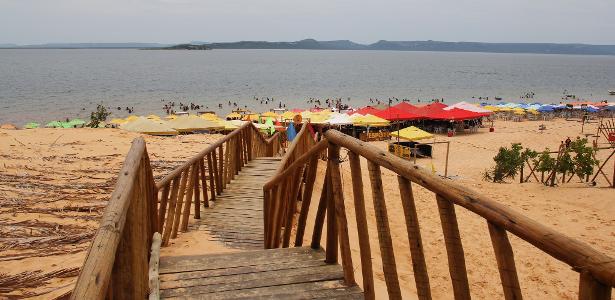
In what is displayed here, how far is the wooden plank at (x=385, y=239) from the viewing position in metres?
2.53

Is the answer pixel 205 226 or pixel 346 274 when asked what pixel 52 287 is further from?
pixel 346 274

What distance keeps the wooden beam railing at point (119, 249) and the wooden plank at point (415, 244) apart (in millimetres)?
1256

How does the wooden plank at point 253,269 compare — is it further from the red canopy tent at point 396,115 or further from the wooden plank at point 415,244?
the red canopy tent at point 396,115

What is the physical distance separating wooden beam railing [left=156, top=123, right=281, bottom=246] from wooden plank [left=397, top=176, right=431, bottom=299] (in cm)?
268

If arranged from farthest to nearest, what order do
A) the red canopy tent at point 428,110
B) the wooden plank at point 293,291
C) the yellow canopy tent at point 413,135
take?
the red canopy tent at point 428,110 → the yellow canopy tent at point 413,135 → the wooden plank at point 293,291

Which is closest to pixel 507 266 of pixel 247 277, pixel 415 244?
pixel 415 244

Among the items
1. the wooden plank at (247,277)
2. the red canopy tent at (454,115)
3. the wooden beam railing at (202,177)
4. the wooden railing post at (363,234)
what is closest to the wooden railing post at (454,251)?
the wooden railing post at (363,234)

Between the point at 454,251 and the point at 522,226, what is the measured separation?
463 mm

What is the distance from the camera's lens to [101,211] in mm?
7254

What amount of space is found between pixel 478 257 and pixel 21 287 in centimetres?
595

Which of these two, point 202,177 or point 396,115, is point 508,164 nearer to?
point 202,177

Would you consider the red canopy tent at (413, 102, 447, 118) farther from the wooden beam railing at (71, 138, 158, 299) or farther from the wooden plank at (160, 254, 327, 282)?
the wooden beam railing at (71, 138, 158, 299)

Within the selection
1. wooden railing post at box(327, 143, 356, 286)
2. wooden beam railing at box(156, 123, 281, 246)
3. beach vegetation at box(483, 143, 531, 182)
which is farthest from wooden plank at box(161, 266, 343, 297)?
beach vegetation at box(483, 143, 531, 182)

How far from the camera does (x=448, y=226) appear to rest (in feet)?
6.57
